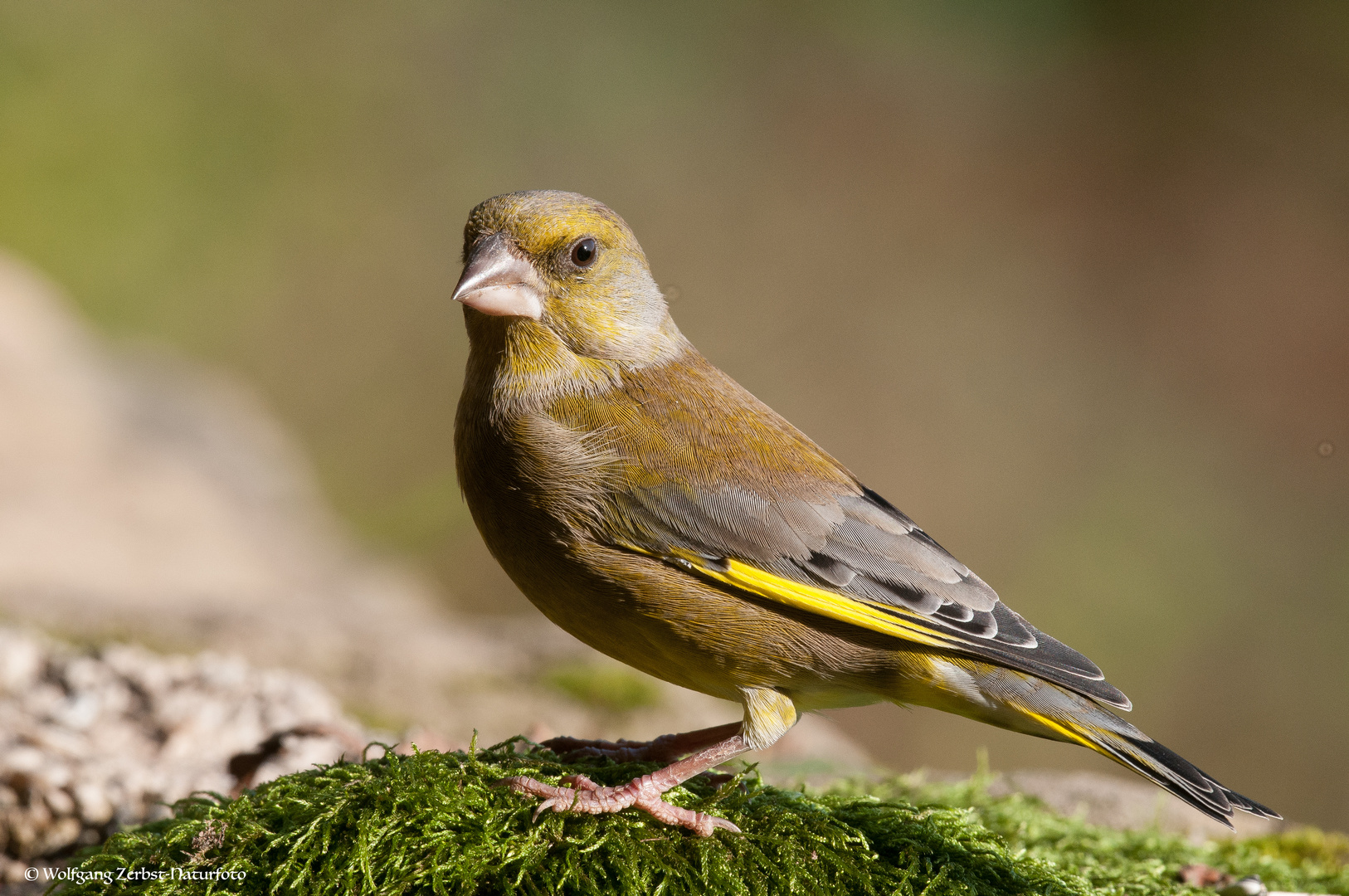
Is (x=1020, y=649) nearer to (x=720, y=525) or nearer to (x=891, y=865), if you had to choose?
(x=891, y=865)

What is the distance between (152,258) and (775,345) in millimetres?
8642

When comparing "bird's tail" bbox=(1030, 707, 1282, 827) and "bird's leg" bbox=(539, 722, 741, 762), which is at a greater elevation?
"bird's tail" bbox=(1030, 707, 1282, 827)

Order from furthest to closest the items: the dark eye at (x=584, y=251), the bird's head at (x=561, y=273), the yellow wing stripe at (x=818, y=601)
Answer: the dark eye at (x=584, y=251), the bird's head at (x=561, y=273), the yellow wing stripe at (x=818, y=601)

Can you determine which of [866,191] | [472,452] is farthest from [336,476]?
[472,452]

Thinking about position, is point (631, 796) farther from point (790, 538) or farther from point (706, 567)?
point (790, 538)

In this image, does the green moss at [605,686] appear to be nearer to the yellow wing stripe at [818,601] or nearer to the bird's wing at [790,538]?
the bird's wing at [790,538]

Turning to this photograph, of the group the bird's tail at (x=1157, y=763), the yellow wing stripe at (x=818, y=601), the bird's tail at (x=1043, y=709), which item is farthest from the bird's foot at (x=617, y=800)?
the bird's tail at (x=1157, y=763)

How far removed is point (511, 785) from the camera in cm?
290

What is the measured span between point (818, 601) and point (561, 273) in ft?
4.51

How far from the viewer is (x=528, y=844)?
2.73 m

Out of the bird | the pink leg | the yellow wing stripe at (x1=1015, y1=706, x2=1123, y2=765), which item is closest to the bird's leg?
the bird

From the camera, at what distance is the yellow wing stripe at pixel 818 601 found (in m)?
3.04

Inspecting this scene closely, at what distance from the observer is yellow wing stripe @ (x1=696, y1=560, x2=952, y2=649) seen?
304cm

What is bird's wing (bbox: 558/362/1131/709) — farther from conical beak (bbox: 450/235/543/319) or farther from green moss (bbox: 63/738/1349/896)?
green moss (bbox: 63/738/1349/896)
